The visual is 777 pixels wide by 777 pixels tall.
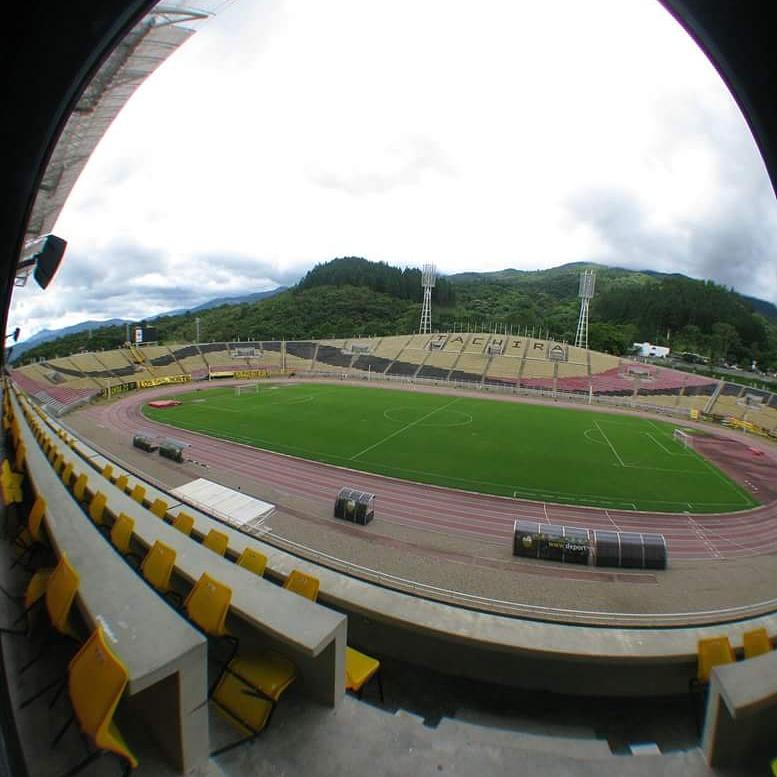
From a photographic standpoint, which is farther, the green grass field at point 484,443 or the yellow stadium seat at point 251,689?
the green grass field at point 484,443

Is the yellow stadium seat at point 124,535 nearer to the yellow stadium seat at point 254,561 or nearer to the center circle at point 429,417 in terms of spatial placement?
the yellow stadium seat at point 254,561

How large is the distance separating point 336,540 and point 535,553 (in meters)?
5.10

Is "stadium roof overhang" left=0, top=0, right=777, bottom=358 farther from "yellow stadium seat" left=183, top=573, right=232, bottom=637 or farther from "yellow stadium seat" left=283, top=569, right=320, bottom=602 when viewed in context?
"yellow stadium seat" left=283, top=569, right=320, bottom=602

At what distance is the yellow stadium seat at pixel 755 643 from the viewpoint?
2.92 m

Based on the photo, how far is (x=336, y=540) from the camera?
11172mm

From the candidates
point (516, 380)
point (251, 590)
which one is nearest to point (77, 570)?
point (251, 590)

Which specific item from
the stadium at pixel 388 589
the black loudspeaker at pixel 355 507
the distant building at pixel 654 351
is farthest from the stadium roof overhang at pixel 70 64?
the distant building at pixel 654 351

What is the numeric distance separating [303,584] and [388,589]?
0.76 metres

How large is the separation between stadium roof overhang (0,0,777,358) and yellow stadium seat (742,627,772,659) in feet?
10.1

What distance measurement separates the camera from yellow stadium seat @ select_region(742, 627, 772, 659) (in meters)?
2.92

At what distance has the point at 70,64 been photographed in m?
1.80

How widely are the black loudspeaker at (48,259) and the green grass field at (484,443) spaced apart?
44.0 feet

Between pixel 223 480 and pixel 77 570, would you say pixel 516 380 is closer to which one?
pixel 223 480

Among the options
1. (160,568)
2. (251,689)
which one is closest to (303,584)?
(251,689)
